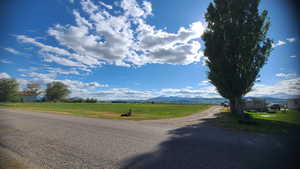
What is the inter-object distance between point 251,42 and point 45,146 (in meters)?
21.7

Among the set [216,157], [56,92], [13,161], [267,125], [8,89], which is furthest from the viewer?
[56,92]

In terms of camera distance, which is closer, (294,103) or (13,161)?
(13,161)

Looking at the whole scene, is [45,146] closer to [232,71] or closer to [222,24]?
[232,71]

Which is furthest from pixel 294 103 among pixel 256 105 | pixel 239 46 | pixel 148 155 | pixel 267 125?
pixel 148 155

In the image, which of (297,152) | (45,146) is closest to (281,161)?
(297,152)

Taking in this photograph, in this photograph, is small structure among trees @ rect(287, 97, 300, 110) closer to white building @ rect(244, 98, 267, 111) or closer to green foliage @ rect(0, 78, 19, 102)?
white building @ rect(244, 98, 267, 111)

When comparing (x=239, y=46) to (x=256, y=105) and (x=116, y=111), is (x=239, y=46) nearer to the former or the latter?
(x=256, y=105)

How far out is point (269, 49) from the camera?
15.8 metres

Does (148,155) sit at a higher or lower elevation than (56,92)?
lower

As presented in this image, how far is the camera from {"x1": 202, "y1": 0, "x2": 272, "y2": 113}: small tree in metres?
15.6

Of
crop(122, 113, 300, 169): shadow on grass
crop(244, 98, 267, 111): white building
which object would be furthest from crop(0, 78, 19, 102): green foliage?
crop(244, 98, 267, 111): white building

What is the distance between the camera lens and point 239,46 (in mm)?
15609

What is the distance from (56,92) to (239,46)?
348 ft

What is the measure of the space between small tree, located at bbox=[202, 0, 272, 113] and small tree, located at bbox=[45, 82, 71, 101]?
337 ft
